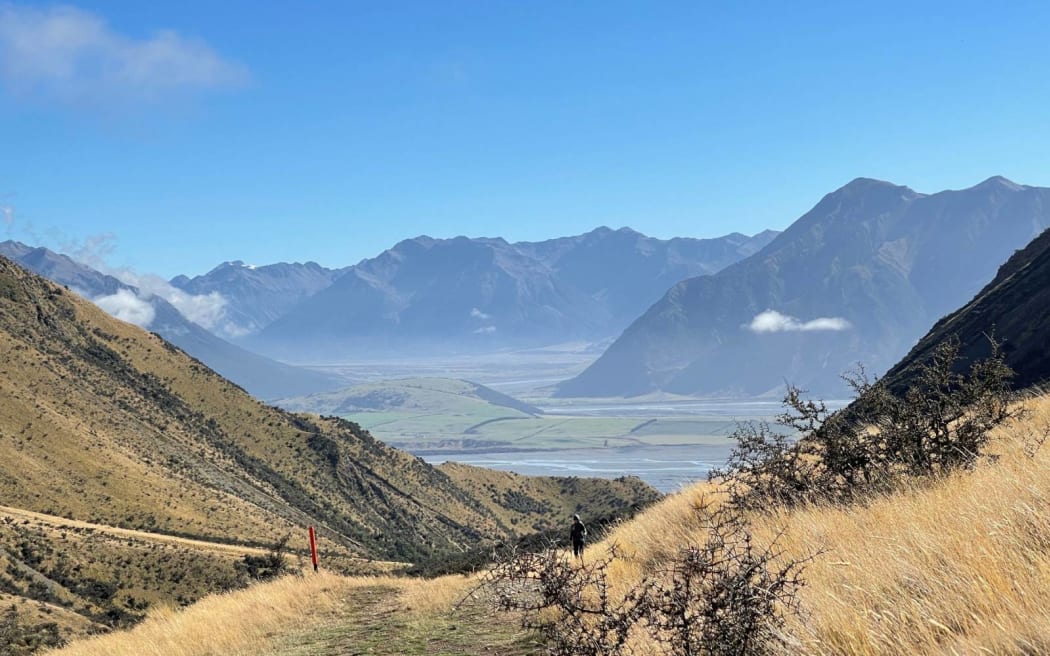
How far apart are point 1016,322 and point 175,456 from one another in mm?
84150

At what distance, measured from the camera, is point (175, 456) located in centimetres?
8950

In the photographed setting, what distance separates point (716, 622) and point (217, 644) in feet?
34.0

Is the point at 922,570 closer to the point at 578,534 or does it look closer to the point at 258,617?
the point at 578,534

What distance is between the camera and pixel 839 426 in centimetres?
1131

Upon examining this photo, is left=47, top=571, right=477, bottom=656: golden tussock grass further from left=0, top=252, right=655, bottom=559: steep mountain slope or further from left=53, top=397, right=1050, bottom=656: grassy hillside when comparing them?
left=0, top=252, right=655, bottom=559: steep mountain slope

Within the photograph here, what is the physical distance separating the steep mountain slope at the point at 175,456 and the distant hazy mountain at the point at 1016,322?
5510 cm

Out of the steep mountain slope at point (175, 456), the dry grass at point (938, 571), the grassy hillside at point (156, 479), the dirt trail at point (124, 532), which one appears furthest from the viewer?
the steep mountain slope at point (175, 456)

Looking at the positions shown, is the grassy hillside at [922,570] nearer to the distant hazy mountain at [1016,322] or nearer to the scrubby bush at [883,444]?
the scrubby bush at [883,444]

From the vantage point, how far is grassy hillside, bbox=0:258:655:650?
4694cm

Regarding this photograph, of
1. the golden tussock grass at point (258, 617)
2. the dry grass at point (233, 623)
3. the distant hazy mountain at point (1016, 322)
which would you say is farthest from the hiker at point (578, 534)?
the distant hazy mountain at point (1016, 322)

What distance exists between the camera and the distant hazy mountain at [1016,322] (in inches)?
2158

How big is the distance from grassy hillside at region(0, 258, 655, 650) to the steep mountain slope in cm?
25

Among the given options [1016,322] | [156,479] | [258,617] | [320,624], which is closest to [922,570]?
[320,624]

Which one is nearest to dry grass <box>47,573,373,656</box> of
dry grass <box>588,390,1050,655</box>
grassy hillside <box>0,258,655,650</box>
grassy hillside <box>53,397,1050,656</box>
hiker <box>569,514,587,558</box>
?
grassy hillside <box>53,397,1050,656</box>
